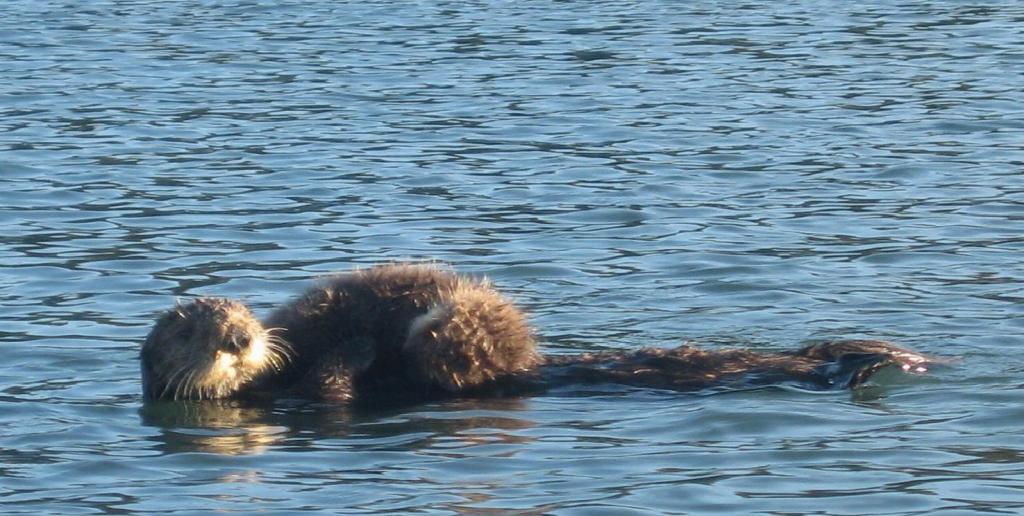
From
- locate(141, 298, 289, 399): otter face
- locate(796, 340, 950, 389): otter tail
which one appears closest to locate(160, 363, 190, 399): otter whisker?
locate(141, 298, 289, 399): otter face

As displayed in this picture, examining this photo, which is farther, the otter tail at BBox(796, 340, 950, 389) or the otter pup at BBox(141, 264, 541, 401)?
the otter pup at BBox(141, 264, 541, 401)

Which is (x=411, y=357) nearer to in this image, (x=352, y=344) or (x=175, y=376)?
(x=352, y=344)

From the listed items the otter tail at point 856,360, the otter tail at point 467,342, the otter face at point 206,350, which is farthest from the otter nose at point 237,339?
the otter tail at point 856,360

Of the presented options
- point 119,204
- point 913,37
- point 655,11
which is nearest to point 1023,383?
point 119,204

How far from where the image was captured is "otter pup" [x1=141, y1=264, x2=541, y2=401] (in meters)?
7.31

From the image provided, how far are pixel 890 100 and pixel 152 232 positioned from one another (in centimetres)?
650

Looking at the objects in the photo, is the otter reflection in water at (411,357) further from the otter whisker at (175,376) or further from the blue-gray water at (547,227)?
the blue-gray water at (547,227)

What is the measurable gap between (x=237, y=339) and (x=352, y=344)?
18.3 inches

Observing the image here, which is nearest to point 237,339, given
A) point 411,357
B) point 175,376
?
point 175,376

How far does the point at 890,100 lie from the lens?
48.4 ft

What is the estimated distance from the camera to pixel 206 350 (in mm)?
7352

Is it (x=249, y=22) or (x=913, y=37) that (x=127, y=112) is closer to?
(x=249, y=22)

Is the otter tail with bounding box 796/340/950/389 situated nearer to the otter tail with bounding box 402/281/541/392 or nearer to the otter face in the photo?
the otter tail with bounding box 402/281/541/392

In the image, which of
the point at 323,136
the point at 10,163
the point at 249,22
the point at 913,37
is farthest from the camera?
the point at 249,22
